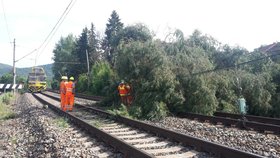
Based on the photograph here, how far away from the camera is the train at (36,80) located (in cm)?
4741

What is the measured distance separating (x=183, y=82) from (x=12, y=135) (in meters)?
8.11

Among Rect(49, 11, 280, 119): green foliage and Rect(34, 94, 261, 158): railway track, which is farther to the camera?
Rect(49, 11, 280, 119): green foliage

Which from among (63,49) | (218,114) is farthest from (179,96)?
(63,49)

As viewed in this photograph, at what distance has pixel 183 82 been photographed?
16.4 meters

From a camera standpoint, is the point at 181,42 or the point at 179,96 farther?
the point at 181,42

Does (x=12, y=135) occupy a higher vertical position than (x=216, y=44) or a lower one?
lower

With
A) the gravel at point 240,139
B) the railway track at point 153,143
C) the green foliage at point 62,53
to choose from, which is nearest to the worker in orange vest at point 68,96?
the railway track at point 153,143

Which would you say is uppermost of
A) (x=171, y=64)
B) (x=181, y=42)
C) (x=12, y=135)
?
(x=181, y=42)

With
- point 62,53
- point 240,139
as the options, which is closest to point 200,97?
A: point 240,139

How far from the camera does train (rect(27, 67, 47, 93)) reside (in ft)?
156

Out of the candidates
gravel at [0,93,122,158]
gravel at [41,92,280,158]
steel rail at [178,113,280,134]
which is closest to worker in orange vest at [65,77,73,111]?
gravel at [0,93,122,158]

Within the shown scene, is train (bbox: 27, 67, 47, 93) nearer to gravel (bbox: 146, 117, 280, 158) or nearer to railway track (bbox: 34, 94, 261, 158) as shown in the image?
railway track (bbox: 34, 94, 261, 158)

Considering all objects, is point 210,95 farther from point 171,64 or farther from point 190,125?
point 190,125

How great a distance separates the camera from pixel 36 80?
47.5 m
